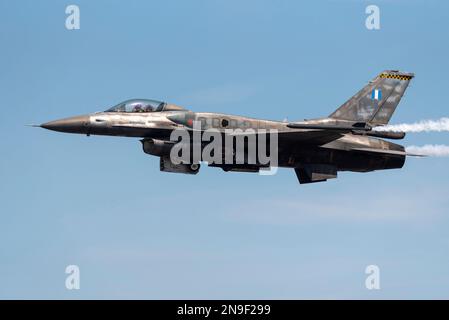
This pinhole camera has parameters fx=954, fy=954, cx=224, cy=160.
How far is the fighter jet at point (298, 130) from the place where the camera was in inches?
→ 1629

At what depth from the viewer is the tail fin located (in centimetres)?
4444

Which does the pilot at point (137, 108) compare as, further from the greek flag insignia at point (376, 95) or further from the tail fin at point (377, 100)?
the greek flag insignia at point (376, 95)

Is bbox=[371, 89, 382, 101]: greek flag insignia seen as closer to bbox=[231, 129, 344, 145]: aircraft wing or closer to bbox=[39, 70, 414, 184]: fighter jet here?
bbox=[39, 70, 414, 184]: fighter jet

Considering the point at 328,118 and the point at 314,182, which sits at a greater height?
the point at 328,118

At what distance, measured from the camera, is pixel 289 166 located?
143 feet

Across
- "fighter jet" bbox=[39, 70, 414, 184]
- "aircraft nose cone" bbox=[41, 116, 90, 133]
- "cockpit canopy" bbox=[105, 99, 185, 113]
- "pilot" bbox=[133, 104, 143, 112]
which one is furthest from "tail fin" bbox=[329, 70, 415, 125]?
"aircraft nose cone" bbox=[41, 116, 90, 133]

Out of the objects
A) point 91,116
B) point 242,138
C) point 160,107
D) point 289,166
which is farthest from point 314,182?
point 91,116

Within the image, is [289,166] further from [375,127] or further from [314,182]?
[375,127]

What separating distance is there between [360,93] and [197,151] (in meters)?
8.73

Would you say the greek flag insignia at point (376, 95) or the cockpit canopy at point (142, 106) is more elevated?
the greek flag insignia at point (376, 95)

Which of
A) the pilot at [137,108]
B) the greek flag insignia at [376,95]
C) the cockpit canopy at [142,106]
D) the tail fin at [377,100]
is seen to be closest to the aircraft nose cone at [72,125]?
the cockpit canopy at [142,106]

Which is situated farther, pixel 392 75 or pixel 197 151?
pixel 392 75

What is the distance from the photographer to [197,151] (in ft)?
136

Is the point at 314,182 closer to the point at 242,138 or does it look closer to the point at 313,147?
the point at 313,147
